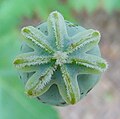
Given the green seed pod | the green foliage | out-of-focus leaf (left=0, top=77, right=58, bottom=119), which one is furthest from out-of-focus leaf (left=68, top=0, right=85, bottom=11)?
the green seed pod

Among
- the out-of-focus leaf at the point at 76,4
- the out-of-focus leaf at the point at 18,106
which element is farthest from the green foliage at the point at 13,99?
the out-of-focus leaf at the point at 76,4

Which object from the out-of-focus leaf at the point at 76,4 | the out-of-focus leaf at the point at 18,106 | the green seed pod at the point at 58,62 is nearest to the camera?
the green seed pod at the point at 58,62

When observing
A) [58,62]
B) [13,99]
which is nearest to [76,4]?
[13,99]

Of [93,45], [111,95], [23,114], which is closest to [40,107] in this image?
[23,114]

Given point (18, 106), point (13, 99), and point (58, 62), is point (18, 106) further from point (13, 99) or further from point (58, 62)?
point (58, 62)

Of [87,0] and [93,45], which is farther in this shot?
[87,0]

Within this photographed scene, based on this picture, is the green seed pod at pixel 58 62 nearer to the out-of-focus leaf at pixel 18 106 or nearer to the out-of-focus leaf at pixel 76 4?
the out-of-focus leaf at pixel 18 106

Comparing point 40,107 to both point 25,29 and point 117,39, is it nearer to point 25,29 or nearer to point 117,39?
point 25,29

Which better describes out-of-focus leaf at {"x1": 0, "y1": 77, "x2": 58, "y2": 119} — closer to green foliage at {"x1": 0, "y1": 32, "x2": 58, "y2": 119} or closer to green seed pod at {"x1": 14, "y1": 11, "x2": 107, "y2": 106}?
green foliage at {"x1": 0, "y1": 32, "x2": 58, "y2": 119}
